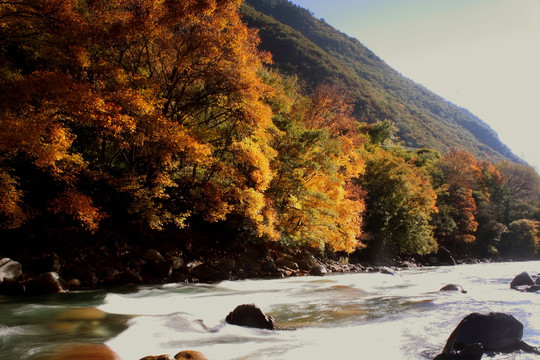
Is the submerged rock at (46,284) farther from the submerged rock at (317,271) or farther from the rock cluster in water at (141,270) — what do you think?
the submerged rock at (317,271)

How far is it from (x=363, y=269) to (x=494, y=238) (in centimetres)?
2939

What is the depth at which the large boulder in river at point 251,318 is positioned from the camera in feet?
22.5

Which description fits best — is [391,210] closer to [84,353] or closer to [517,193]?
[84,353]

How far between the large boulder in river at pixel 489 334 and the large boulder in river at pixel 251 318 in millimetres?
3443

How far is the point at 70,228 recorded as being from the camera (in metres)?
12.3

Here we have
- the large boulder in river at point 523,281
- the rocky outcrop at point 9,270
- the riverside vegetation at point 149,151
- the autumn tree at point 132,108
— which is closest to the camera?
the rocky outcrop at point 9,270

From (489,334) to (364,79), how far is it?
10682cm

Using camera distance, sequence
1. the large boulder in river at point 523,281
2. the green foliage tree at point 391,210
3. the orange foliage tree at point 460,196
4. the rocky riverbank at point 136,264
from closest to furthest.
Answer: the rocky riverbank at point 136,264 < the large boulder in river at point 523,281 < the green foliage tree at point 391,210 < the orange foliage tree at point 460,196

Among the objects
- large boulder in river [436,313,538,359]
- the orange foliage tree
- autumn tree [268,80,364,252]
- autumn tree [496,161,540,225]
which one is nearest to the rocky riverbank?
autumn tree [268,80,364,252]

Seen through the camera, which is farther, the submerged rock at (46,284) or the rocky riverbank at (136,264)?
the rocky riverbank at (136,264)

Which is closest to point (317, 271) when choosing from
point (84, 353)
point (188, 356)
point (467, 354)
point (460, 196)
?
point (467, 354)

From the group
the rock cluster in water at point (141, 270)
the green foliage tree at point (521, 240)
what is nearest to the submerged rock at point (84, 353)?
the rock cluster in water at point (141, 270)

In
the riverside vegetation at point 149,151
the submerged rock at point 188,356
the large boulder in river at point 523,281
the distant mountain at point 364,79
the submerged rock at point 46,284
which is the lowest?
the large boulder in river at point 523,281

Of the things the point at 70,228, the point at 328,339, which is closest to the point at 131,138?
the point at 70,228
